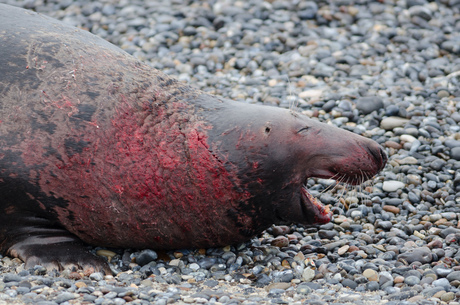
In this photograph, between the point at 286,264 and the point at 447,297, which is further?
the point at 286,264

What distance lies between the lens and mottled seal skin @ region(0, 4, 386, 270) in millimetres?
4465

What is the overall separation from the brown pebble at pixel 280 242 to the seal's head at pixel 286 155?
15.2 inches

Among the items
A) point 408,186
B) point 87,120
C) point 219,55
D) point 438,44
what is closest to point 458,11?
point 438,44

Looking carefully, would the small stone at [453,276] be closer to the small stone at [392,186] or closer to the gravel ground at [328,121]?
the gravel ground at [328,121]

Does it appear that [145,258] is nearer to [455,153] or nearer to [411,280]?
[411,280]

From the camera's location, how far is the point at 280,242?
5047 millimetres

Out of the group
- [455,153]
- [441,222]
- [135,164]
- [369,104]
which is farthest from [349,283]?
[369,104]

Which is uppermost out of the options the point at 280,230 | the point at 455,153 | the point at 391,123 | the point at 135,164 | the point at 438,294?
the point at 135,164

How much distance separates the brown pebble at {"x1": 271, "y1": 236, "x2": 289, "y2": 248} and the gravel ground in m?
0.01

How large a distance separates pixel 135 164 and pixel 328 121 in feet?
8.65

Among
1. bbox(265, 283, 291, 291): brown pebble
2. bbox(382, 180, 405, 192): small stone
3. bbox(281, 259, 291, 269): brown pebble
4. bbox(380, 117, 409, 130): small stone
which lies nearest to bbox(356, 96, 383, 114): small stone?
bbox(380, 117, 409, 130): small stone

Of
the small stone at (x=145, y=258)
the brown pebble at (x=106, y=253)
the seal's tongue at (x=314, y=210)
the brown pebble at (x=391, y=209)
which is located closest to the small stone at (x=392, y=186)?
the brown pebble at (x=391, y=209)

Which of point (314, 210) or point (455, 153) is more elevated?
point (314, 210)

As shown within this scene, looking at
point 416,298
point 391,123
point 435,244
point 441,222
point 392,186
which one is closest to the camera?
point 416,298
